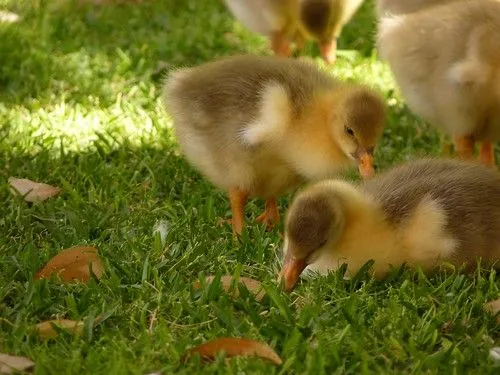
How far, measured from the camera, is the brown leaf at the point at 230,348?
2744 millimetres

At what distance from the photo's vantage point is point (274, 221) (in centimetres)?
379

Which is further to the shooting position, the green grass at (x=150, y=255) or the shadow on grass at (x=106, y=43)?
the shadow on grass at (x=106, y=43)

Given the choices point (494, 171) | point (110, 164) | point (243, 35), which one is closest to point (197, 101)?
point (110, 164)

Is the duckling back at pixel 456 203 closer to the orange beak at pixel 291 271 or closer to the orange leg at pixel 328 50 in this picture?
the orange beak at pixel 291 271

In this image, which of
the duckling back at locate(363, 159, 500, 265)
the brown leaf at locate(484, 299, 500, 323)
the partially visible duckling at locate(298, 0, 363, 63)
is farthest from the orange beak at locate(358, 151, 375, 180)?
the partially visible duckling at locate(298, 0, 363, 63)

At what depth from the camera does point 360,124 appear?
3.50m

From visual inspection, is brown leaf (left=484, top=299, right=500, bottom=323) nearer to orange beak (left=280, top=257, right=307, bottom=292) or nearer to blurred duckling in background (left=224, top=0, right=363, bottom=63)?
orange beak (left=280, top=257, right=307, bottom=292)

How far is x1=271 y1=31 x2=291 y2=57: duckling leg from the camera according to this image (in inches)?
221

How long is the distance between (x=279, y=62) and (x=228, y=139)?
0.34 m

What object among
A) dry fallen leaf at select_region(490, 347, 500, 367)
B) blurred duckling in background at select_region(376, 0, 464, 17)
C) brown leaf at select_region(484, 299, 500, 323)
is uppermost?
blurred duckling in background at select_region(376, 0, 464, 17)

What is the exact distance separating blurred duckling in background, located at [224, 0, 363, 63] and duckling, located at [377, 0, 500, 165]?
3.21 feet

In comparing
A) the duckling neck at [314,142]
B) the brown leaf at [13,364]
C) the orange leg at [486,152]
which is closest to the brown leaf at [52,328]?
the brown leaf at [13,364]

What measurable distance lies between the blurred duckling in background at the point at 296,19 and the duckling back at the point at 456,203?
6.91 feet

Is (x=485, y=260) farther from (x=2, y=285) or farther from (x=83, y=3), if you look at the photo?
(x=83, y=3)
